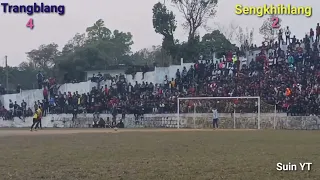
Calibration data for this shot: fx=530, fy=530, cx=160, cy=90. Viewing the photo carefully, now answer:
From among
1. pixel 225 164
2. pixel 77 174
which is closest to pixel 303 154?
pixel 225 164

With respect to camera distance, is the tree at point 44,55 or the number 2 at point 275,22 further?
the tree at point 44,55

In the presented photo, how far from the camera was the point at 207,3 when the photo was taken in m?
68.1

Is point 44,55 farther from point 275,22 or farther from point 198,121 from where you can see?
point 198,121

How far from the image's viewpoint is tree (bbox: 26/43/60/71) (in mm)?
104625

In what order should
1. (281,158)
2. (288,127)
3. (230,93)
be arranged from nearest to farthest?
(281,158)
(288,127)
(230,93)

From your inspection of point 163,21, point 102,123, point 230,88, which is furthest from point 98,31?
point 230,88

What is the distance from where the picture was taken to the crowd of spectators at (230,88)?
4303cm

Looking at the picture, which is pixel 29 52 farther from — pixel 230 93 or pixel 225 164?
pixel 225 164

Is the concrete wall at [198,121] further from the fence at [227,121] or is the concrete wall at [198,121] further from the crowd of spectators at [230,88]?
the crowd of spectators at [230,88]

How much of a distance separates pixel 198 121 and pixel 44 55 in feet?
214

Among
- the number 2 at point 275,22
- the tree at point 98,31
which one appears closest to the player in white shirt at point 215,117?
the number 2 at point 275,22

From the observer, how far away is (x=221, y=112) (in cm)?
4509

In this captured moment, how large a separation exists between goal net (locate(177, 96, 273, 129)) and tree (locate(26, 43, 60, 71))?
6194cm

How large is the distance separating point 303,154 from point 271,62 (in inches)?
1301
